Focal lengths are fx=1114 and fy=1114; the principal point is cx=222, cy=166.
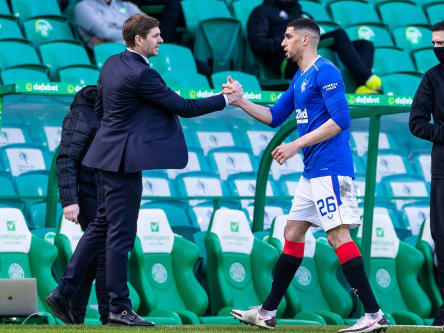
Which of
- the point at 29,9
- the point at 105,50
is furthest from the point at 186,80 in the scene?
the point at 29,9

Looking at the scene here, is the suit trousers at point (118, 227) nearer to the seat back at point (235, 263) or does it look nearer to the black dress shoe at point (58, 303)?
the black dress shoe at point (58, 303)

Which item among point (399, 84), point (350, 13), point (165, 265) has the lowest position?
point (165, 265)

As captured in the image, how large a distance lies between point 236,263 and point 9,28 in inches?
147

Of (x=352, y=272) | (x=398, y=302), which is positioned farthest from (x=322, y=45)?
(x=352, y=272)

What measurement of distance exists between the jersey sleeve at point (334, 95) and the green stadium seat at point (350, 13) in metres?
7.99

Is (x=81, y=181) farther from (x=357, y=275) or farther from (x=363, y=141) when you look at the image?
(x=363, y=141)

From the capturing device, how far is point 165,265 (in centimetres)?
1002

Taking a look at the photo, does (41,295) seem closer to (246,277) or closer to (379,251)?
(246,277)

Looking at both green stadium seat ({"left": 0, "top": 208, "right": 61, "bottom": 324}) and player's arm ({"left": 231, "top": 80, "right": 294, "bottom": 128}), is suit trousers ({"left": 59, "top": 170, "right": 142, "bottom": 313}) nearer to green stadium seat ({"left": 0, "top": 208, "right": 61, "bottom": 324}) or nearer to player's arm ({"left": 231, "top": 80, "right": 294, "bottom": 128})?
player's arm ({"left": 231, "top": 80, "right": 294, "bottom": 128})

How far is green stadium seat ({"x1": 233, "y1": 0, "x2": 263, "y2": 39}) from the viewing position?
1362cm

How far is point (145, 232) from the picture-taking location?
989 cm

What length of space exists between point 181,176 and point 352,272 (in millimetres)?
3918

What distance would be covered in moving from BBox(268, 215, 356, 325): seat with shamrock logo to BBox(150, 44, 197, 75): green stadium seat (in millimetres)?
2445

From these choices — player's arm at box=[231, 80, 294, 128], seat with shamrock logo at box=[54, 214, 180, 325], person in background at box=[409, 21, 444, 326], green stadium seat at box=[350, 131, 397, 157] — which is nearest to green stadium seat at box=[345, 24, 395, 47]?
green stadium seat at box=[350, 131, 397, 157]
